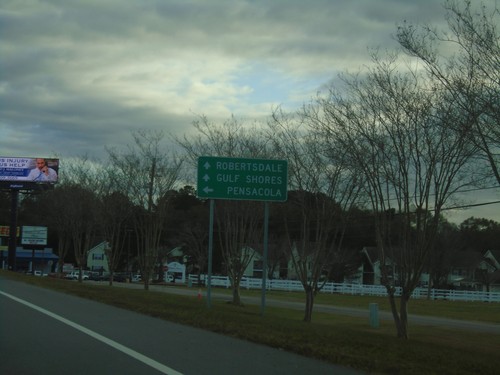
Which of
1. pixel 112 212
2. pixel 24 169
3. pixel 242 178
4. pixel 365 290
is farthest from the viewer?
pixel 365 290

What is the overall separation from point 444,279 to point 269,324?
7153 centimetres

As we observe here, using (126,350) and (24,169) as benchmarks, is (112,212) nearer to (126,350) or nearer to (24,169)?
(126,350)

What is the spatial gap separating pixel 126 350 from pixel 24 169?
58117 millimetres

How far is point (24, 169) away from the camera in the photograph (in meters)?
63.8

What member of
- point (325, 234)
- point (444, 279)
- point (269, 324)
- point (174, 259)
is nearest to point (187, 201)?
point (174, 259)

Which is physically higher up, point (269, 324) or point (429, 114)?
point (429, 114)

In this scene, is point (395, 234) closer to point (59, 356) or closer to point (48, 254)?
point (59, 356)

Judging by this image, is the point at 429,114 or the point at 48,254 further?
the point at 48,254

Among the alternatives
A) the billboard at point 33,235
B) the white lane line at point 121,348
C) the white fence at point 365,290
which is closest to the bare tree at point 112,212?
the white lane line at point 121,348

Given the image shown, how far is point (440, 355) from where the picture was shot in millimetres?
9703

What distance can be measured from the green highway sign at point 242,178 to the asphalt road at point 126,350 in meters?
5.99

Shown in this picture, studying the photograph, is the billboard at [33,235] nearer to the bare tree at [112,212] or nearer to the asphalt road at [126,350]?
the bare tree at [112,212]

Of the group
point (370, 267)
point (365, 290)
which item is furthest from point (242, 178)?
point (370, 267)

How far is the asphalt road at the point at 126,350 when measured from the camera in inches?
336
